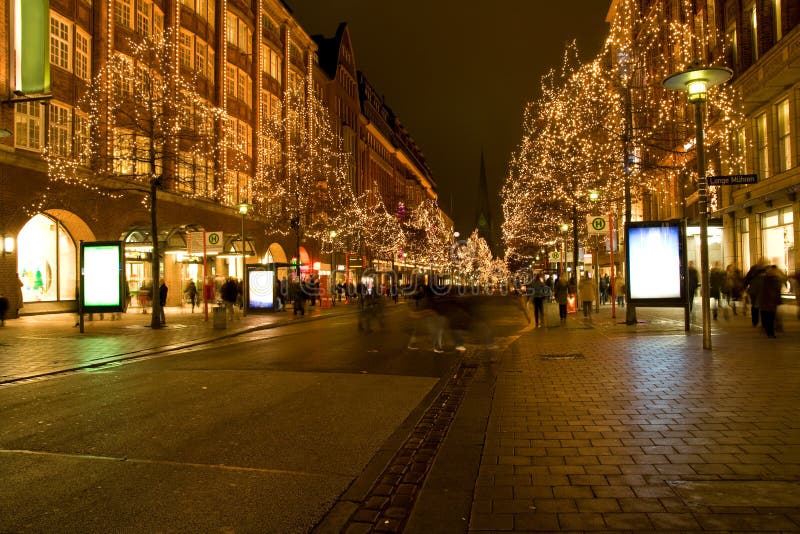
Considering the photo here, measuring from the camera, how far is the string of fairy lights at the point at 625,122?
22.0 m

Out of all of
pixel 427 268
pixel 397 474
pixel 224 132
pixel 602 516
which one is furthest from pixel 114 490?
pixel 427 268

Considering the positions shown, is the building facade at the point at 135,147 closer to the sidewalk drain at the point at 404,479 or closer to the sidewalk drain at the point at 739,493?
the sidewalk drain at the point at 404,479

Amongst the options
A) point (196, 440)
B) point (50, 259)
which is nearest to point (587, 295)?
point (196, 440)

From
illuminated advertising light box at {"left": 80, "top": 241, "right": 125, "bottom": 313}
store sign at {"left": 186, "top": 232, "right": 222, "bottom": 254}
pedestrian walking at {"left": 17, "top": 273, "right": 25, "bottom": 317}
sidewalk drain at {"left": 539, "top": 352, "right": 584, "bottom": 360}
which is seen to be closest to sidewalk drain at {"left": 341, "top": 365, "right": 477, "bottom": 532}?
sidewalk drain at {"left": 539, "top": 352, "right": 584, "bottom": 360}

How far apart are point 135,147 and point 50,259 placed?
881 cm

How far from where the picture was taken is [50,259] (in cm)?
2778

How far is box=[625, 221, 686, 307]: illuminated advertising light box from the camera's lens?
1762 cm

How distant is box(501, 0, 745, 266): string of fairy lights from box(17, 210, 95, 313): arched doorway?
20836 mm

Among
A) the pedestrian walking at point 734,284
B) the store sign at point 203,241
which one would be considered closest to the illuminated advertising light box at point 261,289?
the store sign at point 203,241

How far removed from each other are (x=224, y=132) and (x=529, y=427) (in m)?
31.2

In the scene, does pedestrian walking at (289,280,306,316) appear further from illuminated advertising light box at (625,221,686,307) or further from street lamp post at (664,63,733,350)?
street lamp post at (664,63,733,350)

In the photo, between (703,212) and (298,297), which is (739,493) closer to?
(703,212)

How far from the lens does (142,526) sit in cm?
434

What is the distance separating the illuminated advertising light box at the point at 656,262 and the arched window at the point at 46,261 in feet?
72.7
